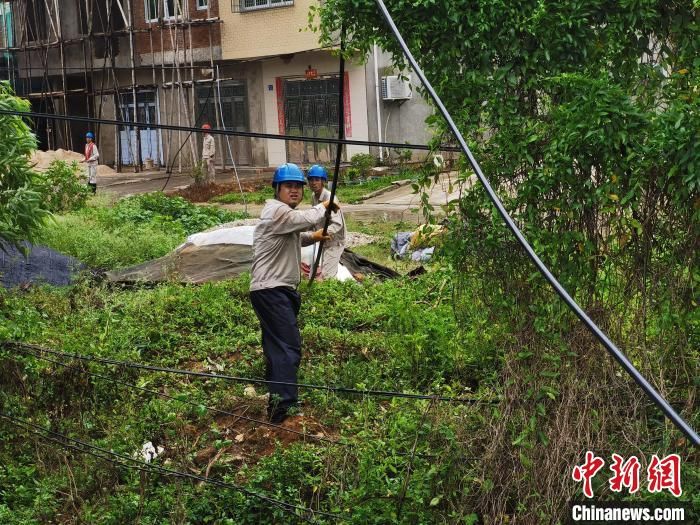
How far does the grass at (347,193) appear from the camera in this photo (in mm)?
19562

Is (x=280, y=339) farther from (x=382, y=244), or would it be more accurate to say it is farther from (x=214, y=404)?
(x=382, y=244)

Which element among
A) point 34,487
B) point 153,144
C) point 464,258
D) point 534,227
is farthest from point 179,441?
point 153,144

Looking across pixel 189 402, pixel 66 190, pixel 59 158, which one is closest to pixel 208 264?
pixel 189 402

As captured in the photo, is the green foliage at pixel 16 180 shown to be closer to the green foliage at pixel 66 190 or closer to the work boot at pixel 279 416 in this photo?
the work boot at pixel 279 416

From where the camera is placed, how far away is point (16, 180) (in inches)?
275

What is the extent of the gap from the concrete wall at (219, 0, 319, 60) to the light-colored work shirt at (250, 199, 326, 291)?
55.0ft

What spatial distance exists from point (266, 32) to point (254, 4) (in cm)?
89

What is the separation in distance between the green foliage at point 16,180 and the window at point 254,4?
1760 centimetres

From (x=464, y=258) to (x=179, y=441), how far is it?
218cm

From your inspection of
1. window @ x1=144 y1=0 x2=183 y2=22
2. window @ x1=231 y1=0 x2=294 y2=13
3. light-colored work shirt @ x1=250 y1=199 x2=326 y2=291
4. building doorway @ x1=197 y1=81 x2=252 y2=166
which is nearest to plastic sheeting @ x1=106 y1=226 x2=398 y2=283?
light-colored work shirt @ x1=250 y1=199 x2=326 y2=291

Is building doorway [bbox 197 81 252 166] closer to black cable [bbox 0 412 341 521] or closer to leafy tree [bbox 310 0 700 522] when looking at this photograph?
black cable [bbox 0 412 341 521]

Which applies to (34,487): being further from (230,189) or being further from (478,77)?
(230,189)

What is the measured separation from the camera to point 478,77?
528 cm

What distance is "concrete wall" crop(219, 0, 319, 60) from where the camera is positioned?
23656 millimetres
